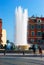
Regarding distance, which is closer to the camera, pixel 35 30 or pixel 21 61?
pixel 21 61

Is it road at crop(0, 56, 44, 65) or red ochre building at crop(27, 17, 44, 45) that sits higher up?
red ochre building at crop(27, 17, 44, 45)

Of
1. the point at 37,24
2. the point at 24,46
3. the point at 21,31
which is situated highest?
the point at 37,24

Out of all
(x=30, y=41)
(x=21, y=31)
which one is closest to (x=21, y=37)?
(x=21, y=31)

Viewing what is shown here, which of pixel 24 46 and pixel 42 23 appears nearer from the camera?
pixel 24 46

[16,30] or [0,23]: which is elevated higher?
[0,23]

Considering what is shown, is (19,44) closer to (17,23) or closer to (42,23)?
(17,23)

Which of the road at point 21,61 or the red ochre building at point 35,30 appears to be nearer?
the road at point 21,61

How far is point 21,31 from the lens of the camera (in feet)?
148

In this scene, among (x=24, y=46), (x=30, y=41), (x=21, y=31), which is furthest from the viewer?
(x=30, y=41)

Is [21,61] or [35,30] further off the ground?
[35,30]

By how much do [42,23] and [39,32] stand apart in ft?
11.5

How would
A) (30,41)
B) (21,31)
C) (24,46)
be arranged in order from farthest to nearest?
(30,41) → (21,31) → (24,46)

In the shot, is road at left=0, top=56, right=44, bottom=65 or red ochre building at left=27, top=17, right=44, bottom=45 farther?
red ochre building at left=27, top=17, right=44, bottom=45

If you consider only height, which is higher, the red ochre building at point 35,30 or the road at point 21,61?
the red ochre building at point 35,30
